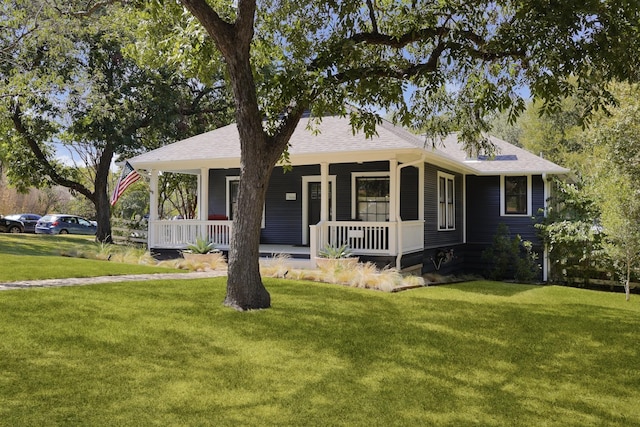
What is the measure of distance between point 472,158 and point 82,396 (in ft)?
53.3

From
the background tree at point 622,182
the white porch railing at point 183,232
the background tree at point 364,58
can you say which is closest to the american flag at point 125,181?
the white porch railing at point 183,232

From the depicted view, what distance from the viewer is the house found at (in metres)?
13.5

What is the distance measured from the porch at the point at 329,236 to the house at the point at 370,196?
3 centimetres

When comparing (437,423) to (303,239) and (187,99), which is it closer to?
(303,239)

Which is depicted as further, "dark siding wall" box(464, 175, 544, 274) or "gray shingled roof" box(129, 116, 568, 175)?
"dark siding wall" box(464, 175, 544, 274)

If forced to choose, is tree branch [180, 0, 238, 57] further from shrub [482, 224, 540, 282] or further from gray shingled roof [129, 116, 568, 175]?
shrub [482, 224, 540, 282]

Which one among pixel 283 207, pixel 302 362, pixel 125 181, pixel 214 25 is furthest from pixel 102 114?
pixel 302 362

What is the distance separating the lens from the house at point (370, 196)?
44.3 ft

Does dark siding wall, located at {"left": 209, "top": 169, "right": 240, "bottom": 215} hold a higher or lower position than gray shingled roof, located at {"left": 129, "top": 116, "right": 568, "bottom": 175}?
lower

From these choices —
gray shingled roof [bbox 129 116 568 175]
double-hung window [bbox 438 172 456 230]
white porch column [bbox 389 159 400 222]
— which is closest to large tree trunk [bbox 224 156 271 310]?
gray shingled roof [bbox 129 116 568 175]

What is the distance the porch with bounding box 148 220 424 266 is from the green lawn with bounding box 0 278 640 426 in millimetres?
3690

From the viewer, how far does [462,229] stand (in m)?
18.9

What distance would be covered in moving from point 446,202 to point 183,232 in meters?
8.18

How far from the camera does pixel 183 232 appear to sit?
15734 mm
